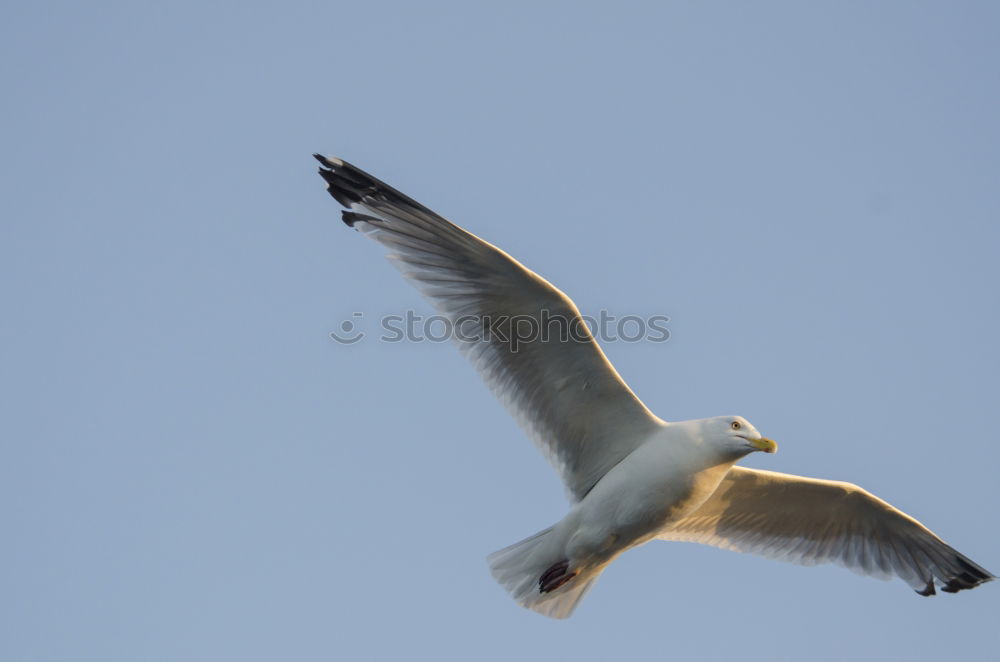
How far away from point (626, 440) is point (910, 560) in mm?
3177

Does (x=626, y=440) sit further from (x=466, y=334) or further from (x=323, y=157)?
(x=323, y=157)

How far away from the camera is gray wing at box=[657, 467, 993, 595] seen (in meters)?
10.5

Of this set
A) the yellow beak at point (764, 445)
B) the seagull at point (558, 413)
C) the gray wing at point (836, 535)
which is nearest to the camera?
the yellow beak at point (764, 445)

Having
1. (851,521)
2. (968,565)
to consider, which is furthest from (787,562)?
(968,565)

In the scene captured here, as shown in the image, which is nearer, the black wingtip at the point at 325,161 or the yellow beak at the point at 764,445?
the yellow beak at the point at 764,445

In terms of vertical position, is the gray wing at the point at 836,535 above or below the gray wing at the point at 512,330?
below

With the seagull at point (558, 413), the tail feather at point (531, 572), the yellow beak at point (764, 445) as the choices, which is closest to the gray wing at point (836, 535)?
the seagull at point (558, 413)

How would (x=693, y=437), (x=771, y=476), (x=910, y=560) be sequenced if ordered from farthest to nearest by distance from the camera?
(x=910, y=560), (x=771, y=476), (x=693, y=437)

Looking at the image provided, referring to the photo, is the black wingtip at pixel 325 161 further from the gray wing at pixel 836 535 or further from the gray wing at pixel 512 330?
the gray wing at pixel 836 535

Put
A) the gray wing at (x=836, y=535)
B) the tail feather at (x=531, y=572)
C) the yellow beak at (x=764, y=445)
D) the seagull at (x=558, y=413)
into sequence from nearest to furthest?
the yellow beak at (x=764, y=445), the seagull at (x=558, y=413), the tail feather at (x=531, y=572), the gray wing at (x=836, y=535)

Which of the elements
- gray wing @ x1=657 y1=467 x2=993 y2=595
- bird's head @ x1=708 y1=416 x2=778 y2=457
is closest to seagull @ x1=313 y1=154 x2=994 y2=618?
bird's head @ x1=708 y1=416 x2=778 y2=457

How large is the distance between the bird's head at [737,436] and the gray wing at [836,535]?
5.06 ft

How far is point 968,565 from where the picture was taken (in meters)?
10.7

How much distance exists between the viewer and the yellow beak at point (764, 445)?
8.81 meters
